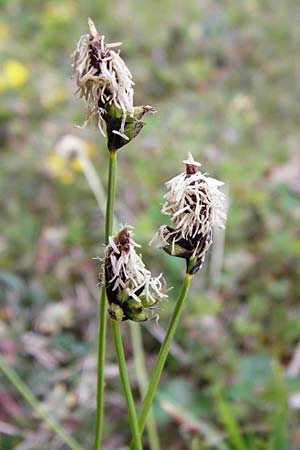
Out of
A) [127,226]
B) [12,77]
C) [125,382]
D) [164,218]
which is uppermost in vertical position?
[12,77]

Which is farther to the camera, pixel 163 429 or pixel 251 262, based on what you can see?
pixel 251 262

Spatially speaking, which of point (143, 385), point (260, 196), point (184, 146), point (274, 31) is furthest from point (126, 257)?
point (274, 31)

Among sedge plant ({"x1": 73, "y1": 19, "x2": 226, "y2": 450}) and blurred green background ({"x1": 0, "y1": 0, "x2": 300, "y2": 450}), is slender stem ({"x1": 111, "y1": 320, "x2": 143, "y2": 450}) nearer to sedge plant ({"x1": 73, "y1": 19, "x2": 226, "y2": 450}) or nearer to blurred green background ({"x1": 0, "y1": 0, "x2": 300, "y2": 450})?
sedge plant ({"x1": 73, "y1": 19, "x2": 226, "y2": 450})

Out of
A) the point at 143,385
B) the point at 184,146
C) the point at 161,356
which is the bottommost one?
the point at 161,356

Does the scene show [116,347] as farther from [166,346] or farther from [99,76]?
[99,76]

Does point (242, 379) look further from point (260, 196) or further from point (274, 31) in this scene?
point (274, 31)

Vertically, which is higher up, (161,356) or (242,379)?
(242,379)

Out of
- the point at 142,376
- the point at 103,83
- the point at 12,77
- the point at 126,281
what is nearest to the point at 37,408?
the point at 142,376
